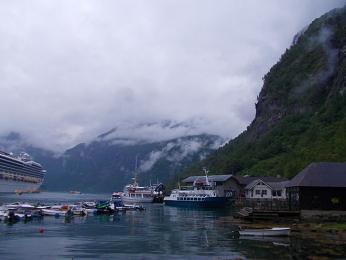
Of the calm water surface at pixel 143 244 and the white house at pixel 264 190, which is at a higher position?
the white house at pixel 264 190

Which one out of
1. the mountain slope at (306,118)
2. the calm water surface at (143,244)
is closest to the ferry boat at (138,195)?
the mountain slope at (306,118)

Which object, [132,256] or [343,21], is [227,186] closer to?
[343,21]

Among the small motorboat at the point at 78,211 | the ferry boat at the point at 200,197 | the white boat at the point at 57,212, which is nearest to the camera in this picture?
the white boat at the point at 57,212

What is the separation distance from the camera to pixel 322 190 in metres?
70.5

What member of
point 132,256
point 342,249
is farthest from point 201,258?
point 342,249

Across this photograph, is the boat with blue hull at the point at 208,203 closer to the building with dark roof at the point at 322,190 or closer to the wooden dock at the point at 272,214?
the wooden dock at the point at 272,214

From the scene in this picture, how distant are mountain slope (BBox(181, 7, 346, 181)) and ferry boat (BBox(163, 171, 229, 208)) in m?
18.3

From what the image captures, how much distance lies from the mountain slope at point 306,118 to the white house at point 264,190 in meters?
8.75

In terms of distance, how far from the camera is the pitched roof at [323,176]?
7031cm

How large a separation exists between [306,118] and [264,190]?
4882 centimetres

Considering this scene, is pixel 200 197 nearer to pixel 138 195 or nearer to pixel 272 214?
pixel 138 195

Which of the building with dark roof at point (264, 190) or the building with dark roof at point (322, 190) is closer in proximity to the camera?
the building with dark roof at point (322, 190)

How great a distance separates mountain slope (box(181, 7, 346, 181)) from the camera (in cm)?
14075

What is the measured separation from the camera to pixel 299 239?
2164 inches
